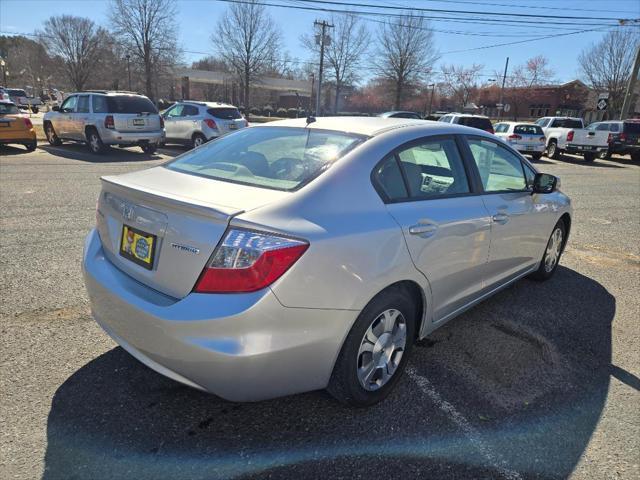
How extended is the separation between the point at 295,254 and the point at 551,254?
3.63m

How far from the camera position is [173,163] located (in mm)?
3098

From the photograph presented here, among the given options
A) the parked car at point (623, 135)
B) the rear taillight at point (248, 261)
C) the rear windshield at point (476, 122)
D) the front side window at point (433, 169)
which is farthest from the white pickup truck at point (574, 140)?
the rear taillight at point (248, 261)

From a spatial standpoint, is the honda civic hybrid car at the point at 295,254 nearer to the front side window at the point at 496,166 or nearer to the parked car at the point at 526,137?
the front side window at the point at 496,166

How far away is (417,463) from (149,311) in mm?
1498

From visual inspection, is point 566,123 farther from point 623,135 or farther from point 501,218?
point 501,218

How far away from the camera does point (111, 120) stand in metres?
12.6

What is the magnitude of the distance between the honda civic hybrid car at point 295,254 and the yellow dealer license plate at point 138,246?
1 cm

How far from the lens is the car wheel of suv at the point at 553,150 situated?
21.1 metres

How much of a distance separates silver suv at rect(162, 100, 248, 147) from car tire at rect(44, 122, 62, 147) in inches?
138

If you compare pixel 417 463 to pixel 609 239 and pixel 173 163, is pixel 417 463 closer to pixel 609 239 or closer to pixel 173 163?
pixel 173 163

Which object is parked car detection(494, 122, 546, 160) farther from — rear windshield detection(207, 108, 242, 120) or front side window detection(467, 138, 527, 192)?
front side window detection(467, 138, 527, 192)

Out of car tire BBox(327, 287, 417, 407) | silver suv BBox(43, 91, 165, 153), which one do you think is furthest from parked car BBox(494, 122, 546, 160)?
car tire BBox(327, 287, 417, 407)

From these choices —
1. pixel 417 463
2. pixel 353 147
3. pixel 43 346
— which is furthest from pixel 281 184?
pixel 43 346

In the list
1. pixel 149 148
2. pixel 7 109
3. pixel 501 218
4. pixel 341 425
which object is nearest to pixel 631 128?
pixel 149 148
